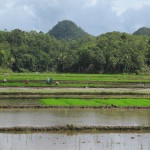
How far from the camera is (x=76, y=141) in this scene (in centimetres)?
1316

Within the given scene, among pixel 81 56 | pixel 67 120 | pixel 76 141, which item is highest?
pixel 81 56

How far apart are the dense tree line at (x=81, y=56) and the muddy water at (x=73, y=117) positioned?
189ft

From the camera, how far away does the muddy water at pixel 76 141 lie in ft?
39.9

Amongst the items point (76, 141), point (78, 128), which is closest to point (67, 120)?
point (78, 128)

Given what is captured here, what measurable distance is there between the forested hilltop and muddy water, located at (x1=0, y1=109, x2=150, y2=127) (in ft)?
190

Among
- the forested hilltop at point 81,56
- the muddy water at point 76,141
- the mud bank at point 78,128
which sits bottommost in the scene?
the muddy water at point 76,141

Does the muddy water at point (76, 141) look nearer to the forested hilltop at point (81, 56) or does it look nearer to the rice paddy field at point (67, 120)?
the rice paddy field at point (67, 120)

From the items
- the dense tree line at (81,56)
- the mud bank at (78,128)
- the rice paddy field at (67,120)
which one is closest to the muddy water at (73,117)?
the rice paddy field at (67,120)

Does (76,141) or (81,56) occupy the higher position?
(81,56)

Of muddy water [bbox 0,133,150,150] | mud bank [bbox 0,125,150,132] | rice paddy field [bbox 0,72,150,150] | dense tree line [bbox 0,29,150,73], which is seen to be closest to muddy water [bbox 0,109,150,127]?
rice paddy field [bbox 0,72,150,150]

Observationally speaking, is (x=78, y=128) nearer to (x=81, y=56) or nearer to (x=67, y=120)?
(x=67, y=120)

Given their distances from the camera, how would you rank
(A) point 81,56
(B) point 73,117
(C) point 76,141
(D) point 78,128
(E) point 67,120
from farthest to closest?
(A) point 81,56
(B) point 73,117
(E) point 67,120
(D) point 78,128
(C) point 76,141

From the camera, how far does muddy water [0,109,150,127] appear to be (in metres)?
16.7

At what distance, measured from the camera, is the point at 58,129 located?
1483cm
